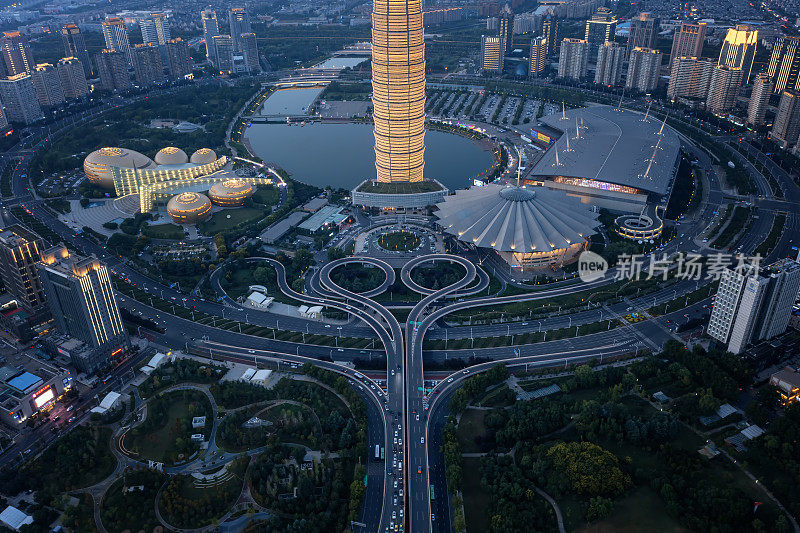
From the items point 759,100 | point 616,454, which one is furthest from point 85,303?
point 759,100

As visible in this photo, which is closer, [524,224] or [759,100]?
[524,224]

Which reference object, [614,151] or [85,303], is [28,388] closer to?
[85,303]

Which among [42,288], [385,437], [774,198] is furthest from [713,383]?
[42,288]

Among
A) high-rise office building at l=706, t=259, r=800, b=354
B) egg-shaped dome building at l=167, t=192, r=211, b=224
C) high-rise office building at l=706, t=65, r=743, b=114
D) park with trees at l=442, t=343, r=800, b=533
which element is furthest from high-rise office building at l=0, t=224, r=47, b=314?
high-rise office building at l=706, t=65, r=743, b=114

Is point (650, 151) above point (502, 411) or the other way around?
above

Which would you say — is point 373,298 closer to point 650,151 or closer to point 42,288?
point 42,288

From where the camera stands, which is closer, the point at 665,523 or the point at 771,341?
the point at 665,523
